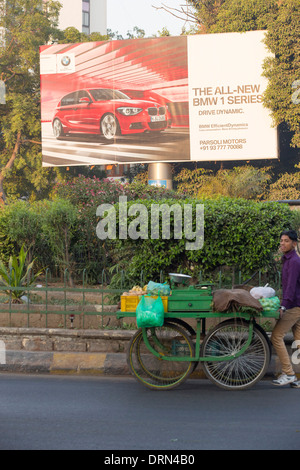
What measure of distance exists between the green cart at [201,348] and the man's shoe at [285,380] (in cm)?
27

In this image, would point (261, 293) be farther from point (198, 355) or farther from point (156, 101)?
point (156, 101)

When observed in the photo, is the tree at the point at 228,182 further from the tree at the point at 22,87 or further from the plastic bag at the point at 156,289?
the plastic bag at the point at 156,289

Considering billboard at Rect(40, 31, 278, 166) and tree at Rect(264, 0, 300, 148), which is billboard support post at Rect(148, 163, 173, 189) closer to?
billboard at Rect(40, 31, 278, 166)

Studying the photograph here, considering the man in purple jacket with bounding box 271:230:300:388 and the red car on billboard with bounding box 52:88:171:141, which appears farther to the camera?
the red car on billboard with bounding box 52:88:171:141

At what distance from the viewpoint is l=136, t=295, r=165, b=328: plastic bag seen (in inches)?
277

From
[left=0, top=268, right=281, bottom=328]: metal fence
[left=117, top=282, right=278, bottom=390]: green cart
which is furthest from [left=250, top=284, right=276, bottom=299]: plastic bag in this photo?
[left=0, top=268, right=281, bottom=328]: metal fence

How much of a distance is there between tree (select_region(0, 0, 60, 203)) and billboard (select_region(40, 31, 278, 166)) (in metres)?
1.91

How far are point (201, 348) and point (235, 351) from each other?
36 cm

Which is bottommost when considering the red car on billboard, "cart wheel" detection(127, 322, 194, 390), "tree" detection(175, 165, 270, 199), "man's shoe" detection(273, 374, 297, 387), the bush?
"man's shoe" detection(273, 374, 297, 387)

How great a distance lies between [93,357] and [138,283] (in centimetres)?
170

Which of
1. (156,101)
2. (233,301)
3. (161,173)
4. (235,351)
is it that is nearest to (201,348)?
(235,351)

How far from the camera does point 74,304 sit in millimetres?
9602

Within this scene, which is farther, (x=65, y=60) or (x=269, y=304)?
(x=65, y=60)
